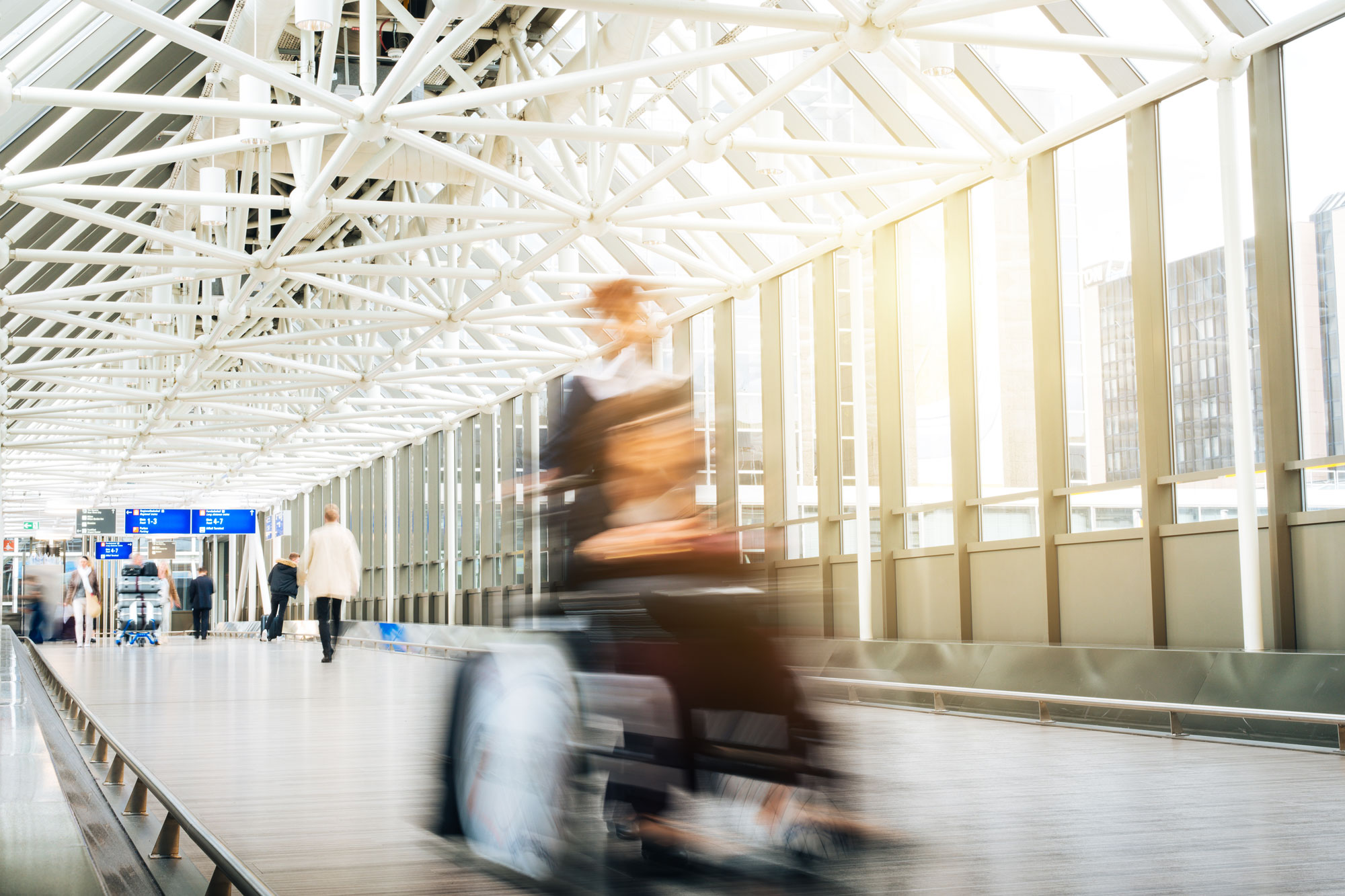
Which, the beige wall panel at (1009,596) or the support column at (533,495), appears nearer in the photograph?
the support column at (533,495)

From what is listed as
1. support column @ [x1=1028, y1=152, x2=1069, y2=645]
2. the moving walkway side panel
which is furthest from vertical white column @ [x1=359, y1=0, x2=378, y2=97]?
the moving walkway side panel

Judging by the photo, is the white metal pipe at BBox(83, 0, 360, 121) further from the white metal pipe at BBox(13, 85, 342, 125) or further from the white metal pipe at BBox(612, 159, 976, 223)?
the white metal pipe at BBox(612, 159, 976, 223)

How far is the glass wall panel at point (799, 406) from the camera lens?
1812 cm

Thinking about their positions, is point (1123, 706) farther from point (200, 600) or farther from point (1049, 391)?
point (200, 600)

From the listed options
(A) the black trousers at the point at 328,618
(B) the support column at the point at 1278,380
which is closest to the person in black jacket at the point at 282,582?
(A) the black trousers at the point at 328,618

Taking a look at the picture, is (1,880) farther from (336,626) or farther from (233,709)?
(336,626)

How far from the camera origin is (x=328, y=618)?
A: 57.8 ft

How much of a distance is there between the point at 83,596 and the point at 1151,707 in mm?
28846

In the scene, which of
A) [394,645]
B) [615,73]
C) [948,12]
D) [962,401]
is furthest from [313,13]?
[394,645]

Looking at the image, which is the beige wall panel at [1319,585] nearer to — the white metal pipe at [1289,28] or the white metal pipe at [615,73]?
the white metal pipe at [1289,28]

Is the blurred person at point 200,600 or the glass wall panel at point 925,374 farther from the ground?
the glass wall panel at point 925,374

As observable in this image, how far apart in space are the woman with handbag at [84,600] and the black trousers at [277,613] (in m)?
4.16

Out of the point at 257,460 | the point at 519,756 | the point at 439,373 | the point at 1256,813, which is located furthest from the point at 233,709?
the point at 257,460

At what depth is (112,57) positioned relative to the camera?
16.1m
